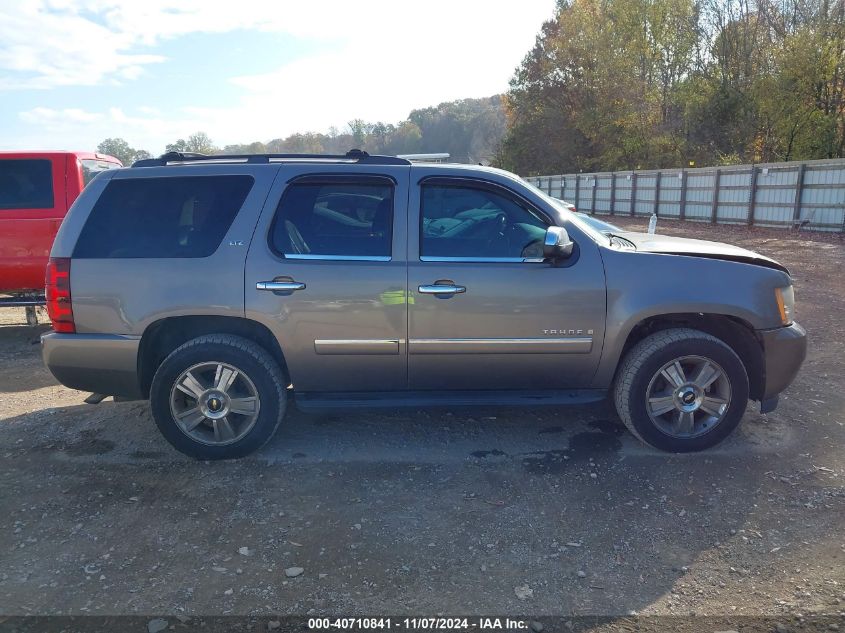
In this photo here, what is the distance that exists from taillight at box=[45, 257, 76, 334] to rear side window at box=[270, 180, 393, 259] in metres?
1.35

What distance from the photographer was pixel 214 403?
4.07 metres

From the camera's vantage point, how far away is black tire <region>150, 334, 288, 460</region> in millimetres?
3986

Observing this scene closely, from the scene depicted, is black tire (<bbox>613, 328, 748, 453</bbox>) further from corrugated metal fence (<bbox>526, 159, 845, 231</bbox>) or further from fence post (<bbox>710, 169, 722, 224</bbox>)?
fence post (<bbox>710, 169, 722, 224</bbox>)

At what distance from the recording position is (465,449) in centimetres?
428

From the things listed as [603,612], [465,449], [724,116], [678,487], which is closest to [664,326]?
[678,487]

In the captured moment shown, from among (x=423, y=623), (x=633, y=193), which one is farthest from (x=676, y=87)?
(x=423, y=623)

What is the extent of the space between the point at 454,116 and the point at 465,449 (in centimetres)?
8973

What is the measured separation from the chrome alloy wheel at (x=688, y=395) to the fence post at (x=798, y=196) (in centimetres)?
1686

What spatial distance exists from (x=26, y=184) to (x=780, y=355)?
26.0 ft

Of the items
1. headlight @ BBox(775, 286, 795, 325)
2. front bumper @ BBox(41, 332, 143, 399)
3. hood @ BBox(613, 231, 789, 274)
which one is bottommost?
front bumper @ BBox(41, 332, 143, 399)

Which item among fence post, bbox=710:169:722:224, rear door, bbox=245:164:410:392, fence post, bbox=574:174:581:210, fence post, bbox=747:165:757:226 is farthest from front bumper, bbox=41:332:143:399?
fence post, bbox=574:174:581:210

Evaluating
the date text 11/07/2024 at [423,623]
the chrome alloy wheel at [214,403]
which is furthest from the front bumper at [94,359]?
the date text 11/07/2024 at [423,623]

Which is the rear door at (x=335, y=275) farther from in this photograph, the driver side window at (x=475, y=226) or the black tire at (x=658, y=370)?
the black tire at (x=658, y=370)

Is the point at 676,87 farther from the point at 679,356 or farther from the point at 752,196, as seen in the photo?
the point at 679,356
